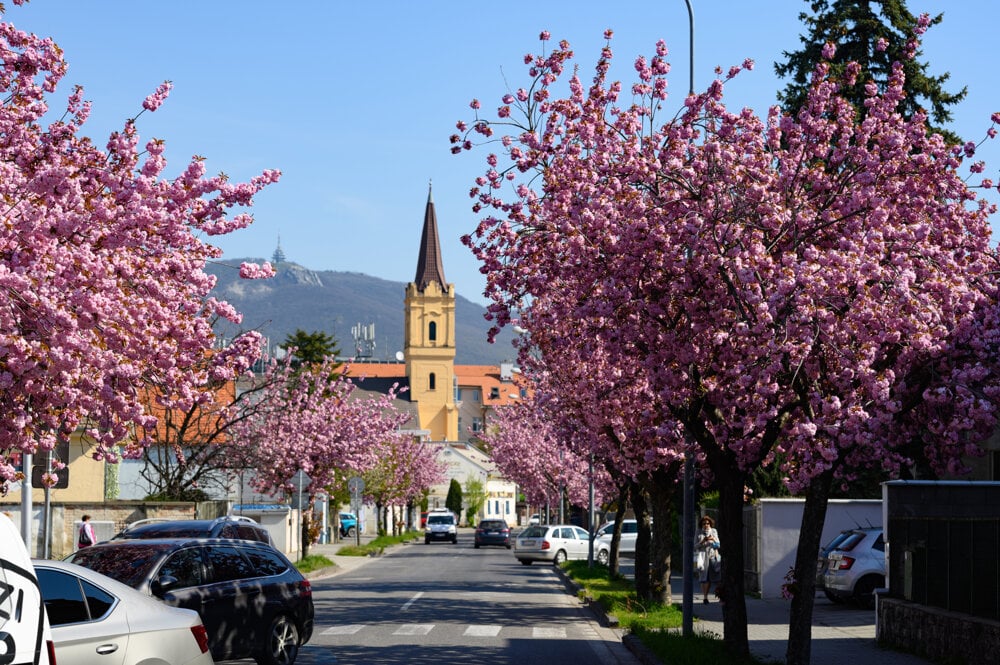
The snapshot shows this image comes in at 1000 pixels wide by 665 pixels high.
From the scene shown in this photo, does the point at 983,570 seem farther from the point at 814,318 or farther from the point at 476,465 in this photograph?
the point at 476,465

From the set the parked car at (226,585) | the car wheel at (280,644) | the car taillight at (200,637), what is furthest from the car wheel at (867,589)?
the car taillight at (200,637)

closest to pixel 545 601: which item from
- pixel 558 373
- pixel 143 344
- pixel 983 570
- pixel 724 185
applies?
pixel 558 373

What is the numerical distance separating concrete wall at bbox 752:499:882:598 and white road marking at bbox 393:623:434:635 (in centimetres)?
1034

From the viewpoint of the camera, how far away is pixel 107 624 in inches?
383

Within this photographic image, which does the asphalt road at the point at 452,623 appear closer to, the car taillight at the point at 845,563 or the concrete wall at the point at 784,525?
the concrete wall at the point at 784,525

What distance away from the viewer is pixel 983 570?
16.0 m

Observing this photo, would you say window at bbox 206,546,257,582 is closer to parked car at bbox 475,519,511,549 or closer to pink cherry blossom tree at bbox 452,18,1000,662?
pink cherry blossom tree at bbox 452,18,1000,662

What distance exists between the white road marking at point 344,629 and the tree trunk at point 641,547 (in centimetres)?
708

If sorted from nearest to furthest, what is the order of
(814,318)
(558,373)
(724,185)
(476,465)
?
(814,318) < (724,185) < (558,373) < (476,465)

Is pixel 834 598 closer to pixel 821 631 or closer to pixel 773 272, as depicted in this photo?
pixel 821 631

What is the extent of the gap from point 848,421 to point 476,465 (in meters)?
131

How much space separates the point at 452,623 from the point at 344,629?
100 inches

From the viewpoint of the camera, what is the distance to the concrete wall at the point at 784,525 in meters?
30.5

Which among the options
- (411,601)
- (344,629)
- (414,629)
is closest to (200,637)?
(344,629)
